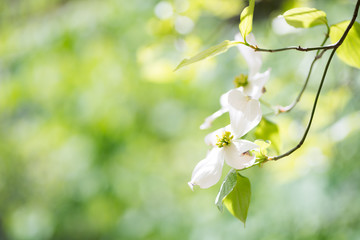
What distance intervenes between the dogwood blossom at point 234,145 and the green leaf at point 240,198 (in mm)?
12

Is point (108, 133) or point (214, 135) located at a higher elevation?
point (214, 135)

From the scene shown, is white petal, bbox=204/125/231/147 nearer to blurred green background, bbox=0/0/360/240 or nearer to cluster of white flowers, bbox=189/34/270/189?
cluster of white flowers, bbox=189/34/270/189

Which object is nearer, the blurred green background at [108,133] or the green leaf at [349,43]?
the green leaf at [349,43]

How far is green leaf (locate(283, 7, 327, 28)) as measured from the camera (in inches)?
10.4

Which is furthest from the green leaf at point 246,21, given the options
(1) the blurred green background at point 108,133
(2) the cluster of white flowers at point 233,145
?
(1) the blurred green background at point 108,133

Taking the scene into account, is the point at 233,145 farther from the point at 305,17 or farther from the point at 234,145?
the point at 305,17

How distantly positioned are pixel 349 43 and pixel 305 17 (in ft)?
0.12

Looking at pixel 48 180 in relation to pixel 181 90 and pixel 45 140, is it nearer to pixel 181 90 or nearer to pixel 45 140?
pixel 45 140

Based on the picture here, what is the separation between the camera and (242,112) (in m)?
0.24

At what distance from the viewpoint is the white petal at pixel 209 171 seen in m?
0.24

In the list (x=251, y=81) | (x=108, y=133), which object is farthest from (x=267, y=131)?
(x=108, y=133)

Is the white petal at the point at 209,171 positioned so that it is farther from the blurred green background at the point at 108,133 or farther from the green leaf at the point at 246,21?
the blurred green background at the point at 108,133

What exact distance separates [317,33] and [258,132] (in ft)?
2.18

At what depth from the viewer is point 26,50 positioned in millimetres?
1479
